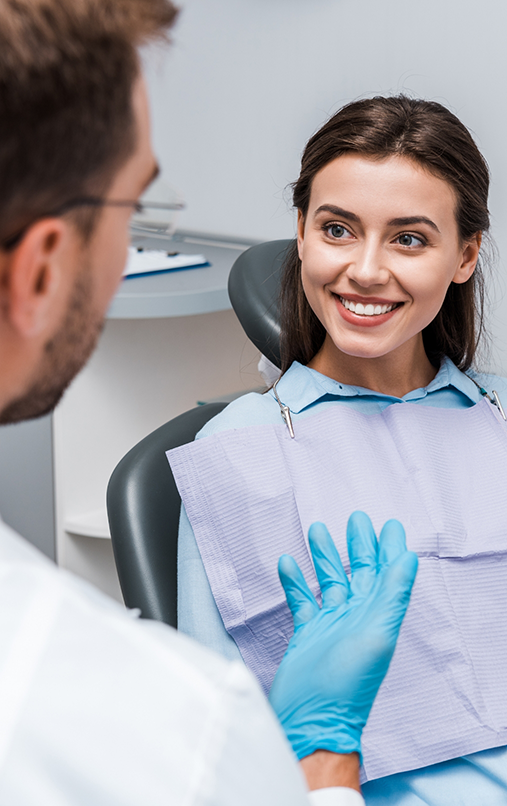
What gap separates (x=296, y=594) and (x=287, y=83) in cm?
171

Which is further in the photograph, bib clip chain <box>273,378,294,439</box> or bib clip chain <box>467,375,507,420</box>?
bib clip chain <box>467,375,507,420</box>

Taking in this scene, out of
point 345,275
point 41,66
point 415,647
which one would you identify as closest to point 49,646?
point 41,66

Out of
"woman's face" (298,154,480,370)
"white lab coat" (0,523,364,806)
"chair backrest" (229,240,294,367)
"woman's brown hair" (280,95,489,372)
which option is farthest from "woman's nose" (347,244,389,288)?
"white lab coat" (0,523,364,806)

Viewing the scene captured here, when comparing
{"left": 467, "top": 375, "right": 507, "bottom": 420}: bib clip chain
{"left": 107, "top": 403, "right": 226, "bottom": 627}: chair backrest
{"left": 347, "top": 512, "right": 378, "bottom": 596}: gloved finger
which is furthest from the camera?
{"left": 467, "top": 375, "right": 507, "bottom": 420}: bib clip chain

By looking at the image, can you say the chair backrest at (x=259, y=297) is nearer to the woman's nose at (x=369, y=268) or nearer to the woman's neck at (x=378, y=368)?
the woman's neck at (x=378, y=368)

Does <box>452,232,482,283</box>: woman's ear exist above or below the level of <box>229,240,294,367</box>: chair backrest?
above

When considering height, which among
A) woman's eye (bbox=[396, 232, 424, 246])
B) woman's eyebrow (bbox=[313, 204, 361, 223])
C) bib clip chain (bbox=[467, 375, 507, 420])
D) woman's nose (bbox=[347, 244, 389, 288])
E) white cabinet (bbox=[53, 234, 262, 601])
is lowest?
white cabinet (bbox=[53, 234, 262, 601])

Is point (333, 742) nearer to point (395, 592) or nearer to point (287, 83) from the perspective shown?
point (395, 592)

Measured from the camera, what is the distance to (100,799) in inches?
18.0

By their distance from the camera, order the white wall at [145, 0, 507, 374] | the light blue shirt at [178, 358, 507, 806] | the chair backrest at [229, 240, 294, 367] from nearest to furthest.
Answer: the light blue shirt at [178, 358, 507, 806]
the chair backrest at [229, 240, 294, 367]
the white wall at [145, 0, 507, 374]

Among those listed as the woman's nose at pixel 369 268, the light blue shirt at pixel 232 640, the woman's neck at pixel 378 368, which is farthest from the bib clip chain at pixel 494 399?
the woman's nose at pixel 369 268

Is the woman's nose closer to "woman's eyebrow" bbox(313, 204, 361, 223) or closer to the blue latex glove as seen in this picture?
"woman's eyebrow" bbox(313, 204, 361, 223)

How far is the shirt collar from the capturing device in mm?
1242

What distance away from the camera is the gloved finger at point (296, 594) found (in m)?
0.89
